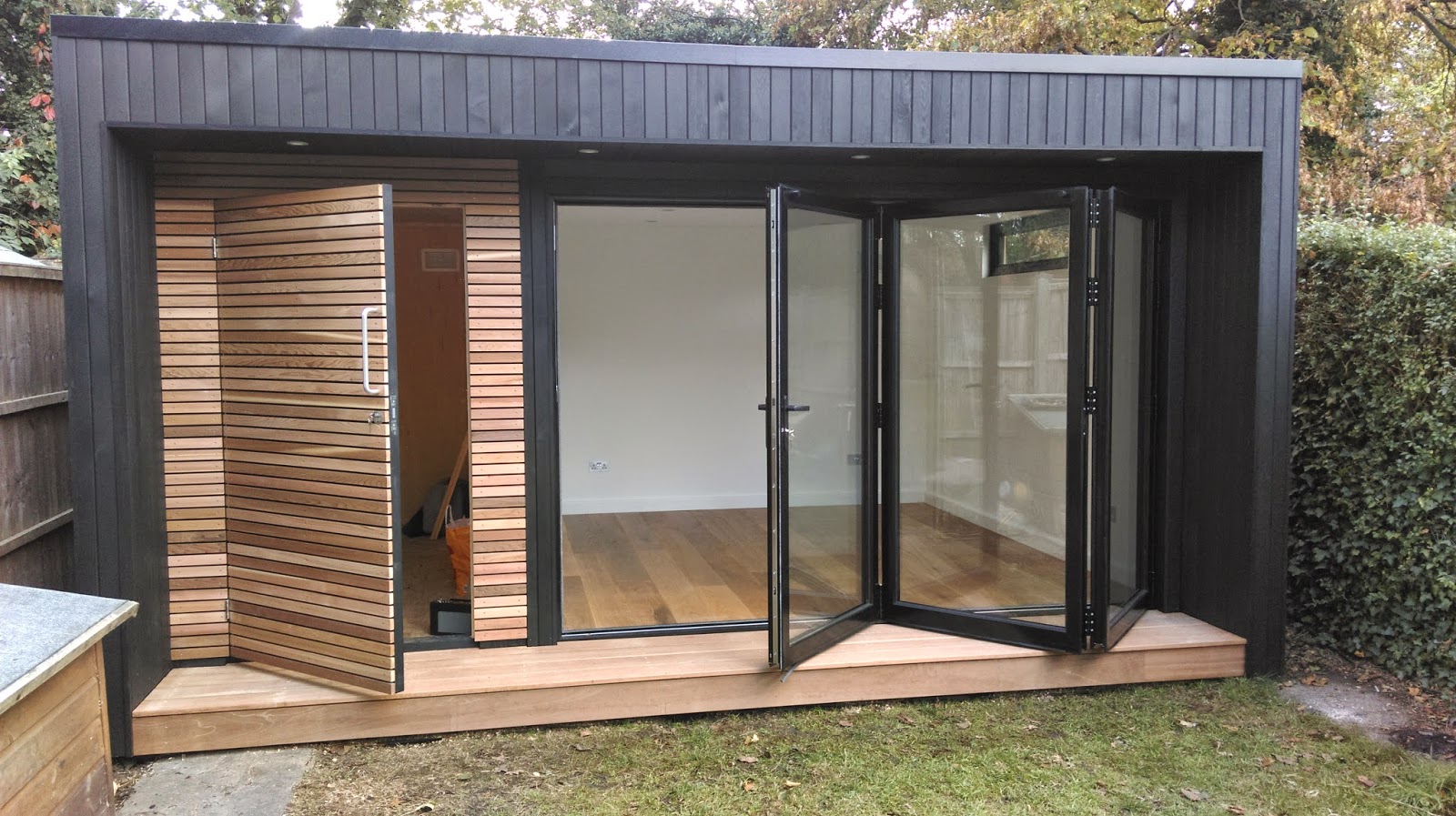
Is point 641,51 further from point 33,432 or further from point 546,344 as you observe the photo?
point 33,432

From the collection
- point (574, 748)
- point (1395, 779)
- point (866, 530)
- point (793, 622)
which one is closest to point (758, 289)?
point (866, 530)

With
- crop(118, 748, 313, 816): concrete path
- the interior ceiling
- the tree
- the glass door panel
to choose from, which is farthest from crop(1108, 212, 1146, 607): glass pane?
the tree

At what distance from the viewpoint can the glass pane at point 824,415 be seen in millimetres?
3770

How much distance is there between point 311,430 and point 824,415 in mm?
1894

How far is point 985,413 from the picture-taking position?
417 cm

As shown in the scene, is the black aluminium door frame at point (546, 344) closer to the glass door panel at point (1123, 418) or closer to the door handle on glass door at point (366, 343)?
the door handle on glass door at point (366, 343)

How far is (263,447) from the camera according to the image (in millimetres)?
3637

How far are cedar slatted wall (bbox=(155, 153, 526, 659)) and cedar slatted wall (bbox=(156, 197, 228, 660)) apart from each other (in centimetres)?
1

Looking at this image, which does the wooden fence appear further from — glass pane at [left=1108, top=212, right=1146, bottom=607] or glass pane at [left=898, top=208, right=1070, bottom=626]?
glass pane at [left=1108, top=212, right=1146, bottom=607]

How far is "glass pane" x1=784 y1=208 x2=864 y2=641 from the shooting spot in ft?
12.4

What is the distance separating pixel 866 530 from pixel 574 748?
4.91 ft

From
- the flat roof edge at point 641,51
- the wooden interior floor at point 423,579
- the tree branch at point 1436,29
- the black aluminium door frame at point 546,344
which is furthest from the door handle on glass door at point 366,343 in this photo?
the tree branch at point 1436,29

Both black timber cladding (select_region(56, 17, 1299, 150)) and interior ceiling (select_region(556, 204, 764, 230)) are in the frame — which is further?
interior ceiling (select_region(556, 204, 764, 230))

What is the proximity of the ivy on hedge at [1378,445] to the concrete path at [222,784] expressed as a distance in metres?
4.05
